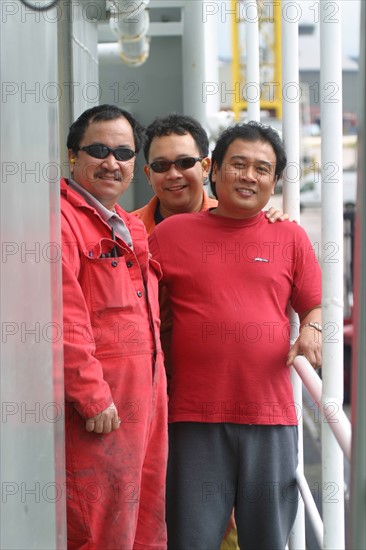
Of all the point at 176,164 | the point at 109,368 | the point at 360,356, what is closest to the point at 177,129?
the point at 176,164

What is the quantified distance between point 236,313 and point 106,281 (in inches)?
18.1

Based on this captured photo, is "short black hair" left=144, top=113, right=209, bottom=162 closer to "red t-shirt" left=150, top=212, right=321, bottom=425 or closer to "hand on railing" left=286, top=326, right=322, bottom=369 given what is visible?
"red t-shirt" left=150, top=212, right=321, bottom=425

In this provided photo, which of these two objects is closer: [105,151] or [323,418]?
[323,418]

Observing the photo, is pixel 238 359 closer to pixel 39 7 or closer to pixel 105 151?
pixel 105 151

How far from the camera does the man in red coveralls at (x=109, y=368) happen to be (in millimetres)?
1959

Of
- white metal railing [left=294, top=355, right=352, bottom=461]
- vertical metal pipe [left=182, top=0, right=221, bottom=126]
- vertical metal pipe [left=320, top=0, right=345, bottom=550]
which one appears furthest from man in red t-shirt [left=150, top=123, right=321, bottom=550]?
vertical metal pipe [left=182, top=0, right=221, bottom=126]

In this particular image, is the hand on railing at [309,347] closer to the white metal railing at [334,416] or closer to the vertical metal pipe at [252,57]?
the white metal railing at [334,416]

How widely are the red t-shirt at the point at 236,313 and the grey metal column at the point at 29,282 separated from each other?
83cm

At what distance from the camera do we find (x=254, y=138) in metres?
2.43

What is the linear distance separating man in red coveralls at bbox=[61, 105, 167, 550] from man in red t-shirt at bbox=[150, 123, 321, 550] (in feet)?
0.57

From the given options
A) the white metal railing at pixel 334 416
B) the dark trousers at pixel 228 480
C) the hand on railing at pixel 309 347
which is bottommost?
the dark trousers at pixel 228 480

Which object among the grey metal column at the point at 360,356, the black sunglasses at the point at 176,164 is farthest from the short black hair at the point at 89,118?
the grey metal column at the point at 360,356

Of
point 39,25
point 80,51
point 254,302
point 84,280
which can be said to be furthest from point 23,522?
point 80,51

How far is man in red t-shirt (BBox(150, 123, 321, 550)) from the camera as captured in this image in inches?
92.3
